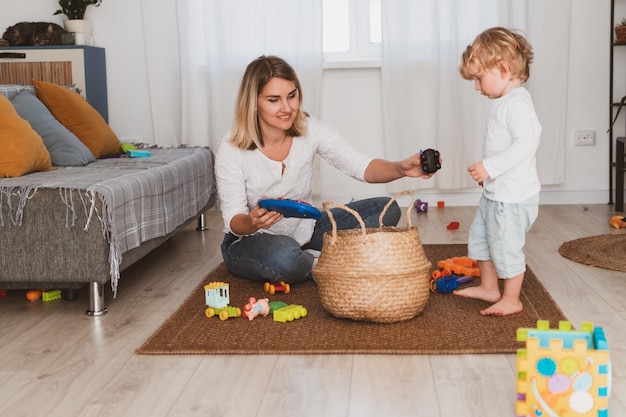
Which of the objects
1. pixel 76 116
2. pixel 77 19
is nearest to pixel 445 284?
pixel 76 116

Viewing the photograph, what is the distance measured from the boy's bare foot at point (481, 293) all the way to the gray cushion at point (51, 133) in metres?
1.71

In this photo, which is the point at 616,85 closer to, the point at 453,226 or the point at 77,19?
the point at 453,226

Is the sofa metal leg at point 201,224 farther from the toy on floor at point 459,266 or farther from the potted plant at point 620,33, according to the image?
the potted plant at point 620,33

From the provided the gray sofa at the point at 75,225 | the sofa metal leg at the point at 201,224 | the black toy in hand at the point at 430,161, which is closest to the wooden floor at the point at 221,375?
the gray sofa at the point at 75,225

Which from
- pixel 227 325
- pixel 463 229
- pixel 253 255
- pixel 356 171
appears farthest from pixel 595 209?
pixel 227 325

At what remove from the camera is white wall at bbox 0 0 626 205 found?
177 inches

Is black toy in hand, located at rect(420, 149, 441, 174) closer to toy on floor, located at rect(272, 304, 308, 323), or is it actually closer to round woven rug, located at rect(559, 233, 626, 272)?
toy on floor, located at rect(272, 304, 308, 323)

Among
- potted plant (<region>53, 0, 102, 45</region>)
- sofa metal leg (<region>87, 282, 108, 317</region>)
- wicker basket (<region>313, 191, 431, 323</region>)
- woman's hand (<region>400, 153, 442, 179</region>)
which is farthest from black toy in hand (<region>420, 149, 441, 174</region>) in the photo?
potted plant (<region>53, 0, 102, 45</region>)

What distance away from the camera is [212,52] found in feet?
15.0

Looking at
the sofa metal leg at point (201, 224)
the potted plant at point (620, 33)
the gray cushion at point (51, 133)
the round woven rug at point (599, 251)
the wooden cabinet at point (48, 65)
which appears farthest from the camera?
the wooden cabinet at point (48, 65)

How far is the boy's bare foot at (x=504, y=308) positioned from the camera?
2357 millimetres

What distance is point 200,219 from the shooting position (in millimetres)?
4043

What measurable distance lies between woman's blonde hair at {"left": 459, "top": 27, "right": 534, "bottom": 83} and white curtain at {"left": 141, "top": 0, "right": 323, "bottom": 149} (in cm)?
218

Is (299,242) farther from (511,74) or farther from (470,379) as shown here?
(470,379)
